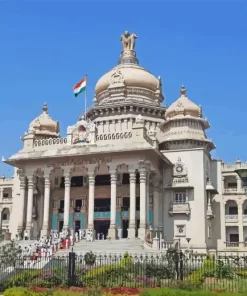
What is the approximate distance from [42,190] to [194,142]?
48.2ft

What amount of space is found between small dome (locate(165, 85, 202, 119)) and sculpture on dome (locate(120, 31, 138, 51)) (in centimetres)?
1246

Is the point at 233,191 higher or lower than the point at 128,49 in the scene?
lower

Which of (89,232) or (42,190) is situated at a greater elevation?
(42,190)

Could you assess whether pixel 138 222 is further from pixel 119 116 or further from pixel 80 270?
pixel 80 270

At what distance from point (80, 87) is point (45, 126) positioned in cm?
656

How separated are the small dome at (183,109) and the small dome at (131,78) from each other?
21.2ft

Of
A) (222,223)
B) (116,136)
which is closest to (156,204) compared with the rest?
(116,136)

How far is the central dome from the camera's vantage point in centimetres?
4866

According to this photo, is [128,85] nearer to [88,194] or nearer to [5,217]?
[88,194]

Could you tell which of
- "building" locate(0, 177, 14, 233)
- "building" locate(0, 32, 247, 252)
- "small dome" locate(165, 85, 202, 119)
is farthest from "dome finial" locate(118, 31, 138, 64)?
"building" locate(0, 177, 14, 233)

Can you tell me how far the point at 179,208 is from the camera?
40312mm

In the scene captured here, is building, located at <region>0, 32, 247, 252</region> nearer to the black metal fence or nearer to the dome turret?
the dome turret

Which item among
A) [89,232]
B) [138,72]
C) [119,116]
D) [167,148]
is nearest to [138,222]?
[89,232]

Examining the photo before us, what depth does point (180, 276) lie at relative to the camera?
821 inches
